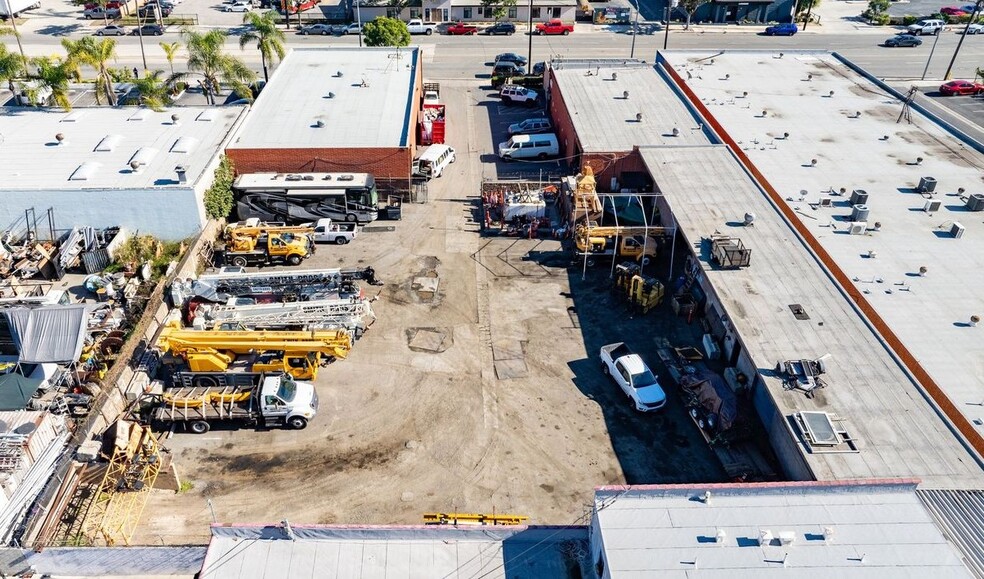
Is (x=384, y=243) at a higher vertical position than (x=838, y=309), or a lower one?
lower

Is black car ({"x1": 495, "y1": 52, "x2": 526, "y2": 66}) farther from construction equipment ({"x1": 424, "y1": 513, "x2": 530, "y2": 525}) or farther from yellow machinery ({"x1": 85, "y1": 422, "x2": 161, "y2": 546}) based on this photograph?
construction equipment ({"x1": 424, "y1": 513, "x2": 530, "y2": 525})

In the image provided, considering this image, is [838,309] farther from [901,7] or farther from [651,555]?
[901,7]

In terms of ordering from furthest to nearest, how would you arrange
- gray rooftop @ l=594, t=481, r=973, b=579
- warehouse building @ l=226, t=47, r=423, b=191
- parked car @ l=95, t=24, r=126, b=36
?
parked car @ l=95, t=24, r=126, b=36 < warehouse building @ l=226, t=47, r=423, b=191 < gray rooftop @ l=594, t=481, r=973, b=579

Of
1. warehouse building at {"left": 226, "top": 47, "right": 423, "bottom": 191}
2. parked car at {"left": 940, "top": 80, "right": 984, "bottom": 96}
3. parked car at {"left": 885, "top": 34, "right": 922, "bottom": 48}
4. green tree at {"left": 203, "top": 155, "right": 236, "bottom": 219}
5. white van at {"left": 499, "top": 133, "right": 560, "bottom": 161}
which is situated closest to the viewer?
green tree at {"left": 203, "top": 155, "right": 236, "bottom": 219}

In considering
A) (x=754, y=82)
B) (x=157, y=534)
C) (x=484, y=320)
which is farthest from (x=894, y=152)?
(x=157, y=534)

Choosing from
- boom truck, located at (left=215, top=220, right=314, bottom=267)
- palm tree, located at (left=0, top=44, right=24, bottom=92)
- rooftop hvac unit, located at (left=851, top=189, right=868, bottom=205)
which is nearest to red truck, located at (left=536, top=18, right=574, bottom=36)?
rooftop hvac unit, located at (left=851, top=189, right=868, bottom=205)

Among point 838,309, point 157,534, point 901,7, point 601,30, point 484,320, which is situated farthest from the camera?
point 901,7

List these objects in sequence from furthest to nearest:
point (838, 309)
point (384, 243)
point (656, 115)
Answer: point (656, 115) → point (384, 243) → point (838, 309)
